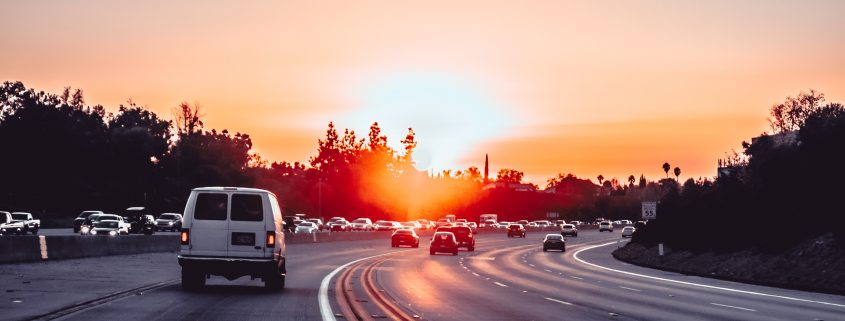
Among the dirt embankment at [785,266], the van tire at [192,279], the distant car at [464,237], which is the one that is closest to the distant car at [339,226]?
the distant car at [464,237]

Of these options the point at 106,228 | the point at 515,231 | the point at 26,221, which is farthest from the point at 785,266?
the point at 515,231

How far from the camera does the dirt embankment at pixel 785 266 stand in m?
35.4

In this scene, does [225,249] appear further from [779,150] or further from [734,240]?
[779,150]

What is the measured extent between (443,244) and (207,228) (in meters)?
39.8

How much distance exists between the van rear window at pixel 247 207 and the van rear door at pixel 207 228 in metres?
0.21

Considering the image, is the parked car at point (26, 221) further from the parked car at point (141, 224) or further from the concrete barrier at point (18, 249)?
the concrete barrier at point (18, 249)

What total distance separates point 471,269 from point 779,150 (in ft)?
62.9

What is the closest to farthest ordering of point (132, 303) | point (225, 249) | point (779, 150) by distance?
point (132, 303)
point (225, 249)
point (779, 150)

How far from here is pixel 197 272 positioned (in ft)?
76.0

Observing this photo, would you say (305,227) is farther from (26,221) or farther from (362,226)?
(26,221)

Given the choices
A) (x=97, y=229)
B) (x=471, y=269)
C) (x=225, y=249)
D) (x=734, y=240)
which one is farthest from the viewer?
(x=97, y=229)

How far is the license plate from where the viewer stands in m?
22.7

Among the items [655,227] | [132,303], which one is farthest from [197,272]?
[655,227]

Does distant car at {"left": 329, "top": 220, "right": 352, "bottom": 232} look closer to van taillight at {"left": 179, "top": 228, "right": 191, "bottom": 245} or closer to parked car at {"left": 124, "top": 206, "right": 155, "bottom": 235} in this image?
parked car at {"left": 124, "top": 206, "right": 155, "bottom": 235}
